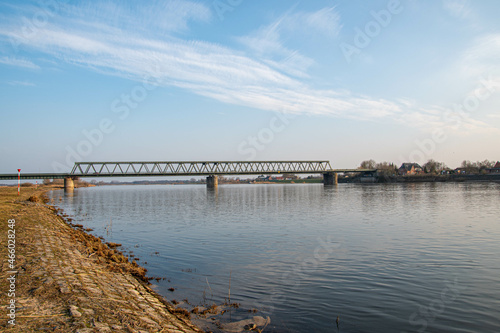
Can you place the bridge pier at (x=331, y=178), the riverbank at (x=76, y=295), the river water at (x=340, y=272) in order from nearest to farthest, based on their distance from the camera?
the riverbank at (x=76, y=295) → the river water at (x=340, y=272) → the bridge pier at (x=331, y=178)

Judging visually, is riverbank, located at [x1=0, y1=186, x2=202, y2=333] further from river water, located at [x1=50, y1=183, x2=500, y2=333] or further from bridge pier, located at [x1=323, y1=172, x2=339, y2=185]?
bridge pier, located at [x1=323, y1=172, x2=339, y2=185]

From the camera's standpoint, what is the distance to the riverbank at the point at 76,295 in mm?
6625

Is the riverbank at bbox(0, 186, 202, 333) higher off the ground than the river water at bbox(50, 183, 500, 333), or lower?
higher

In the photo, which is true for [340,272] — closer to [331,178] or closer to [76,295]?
[76,295]

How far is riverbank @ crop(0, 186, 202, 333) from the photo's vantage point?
21.7 feet

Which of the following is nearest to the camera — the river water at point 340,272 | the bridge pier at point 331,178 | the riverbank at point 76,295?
the riverbank at point 76,295

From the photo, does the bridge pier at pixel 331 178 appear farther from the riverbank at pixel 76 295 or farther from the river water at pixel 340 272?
the riverbank at pixel 76 295

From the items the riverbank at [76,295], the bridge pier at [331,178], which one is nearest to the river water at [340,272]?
the riverbank at [76,295]

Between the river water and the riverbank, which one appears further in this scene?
the river water

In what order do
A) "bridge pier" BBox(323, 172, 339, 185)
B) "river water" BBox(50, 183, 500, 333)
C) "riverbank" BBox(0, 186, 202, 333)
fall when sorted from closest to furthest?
1. "riverbank" BBox(0, 186, 202, 333)
2. "river water" BBox(50, 183, 500, 333)
3. "bridge pier" BBox(323, 172, 339, 185)

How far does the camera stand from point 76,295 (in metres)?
8.23

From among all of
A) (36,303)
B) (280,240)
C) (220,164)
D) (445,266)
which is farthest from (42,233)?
(220,164)

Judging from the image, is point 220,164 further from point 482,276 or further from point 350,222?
point 482,276

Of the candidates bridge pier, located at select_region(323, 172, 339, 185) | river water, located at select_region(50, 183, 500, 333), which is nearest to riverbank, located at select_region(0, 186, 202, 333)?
river water, located at select_region(50, 183, 500, 333)
